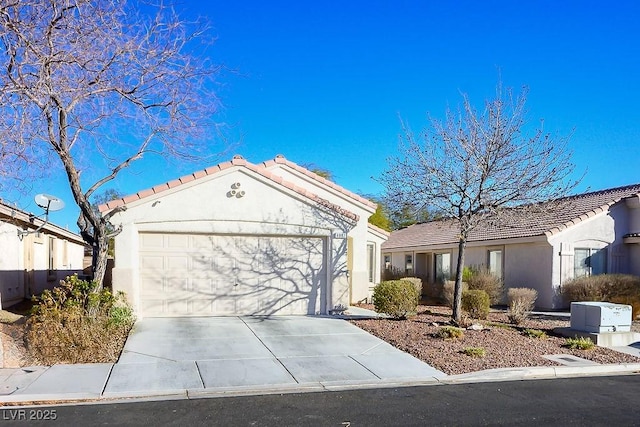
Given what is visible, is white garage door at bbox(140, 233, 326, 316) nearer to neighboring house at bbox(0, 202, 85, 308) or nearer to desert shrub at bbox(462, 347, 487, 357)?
neighboring house at bbox(0, 202, 85, 308)

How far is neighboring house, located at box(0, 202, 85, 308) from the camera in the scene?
50.2 ft

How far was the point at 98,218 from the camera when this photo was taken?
451 inches

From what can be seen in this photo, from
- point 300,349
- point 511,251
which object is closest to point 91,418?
point 300,349

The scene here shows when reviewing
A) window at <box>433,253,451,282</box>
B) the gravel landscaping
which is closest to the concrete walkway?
the gravel landscaping

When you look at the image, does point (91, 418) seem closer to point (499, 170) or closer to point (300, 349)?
point (300, 349)

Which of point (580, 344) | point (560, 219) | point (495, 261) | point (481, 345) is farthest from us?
point (495, 261)

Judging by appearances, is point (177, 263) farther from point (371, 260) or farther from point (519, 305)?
point (519, 305)

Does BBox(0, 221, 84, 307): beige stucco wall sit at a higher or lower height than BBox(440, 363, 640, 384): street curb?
higher

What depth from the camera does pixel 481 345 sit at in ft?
35.9

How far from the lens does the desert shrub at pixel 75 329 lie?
9.02 metres

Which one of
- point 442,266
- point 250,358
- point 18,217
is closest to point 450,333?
point 250,358

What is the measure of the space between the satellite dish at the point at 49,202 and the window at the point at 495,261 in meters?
15.8

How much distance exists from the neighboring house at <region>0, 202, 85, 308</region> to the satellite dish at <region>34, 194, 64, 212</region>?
2215 mm

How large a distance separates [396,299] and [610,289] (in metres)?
7.76
